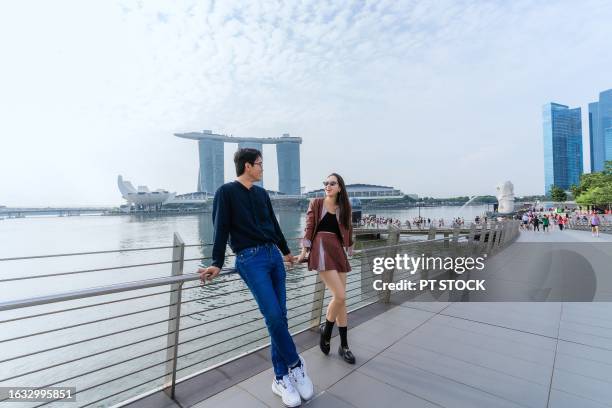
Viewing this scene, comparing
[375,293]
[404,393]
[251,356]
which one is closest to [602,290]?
[375,293]

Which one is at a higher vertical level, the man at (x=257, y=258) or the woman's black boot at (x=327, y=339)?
the man at (x=257, y=258)

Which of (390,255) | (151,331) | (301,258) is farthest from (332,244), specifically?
(151,331)

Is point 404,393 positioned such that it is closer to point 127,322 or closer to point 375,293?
point 375,293

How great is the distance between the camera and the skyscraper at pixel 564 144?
112 m

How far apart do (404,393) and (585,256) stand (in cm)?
895

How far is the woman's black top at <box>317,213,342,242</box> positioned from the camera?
8.88ft

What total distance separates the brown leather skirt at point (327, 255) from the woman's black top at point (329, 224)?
33 mm

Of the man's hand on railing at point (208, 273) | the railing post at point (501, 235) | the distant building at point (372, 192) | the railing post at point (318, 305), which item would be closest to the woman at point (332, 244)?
the railing post at point (318, 305)

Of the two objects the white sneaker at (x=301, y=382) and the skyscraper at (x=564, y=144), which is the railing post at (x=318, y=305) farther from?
the skyscraper at (x=564, y=144)

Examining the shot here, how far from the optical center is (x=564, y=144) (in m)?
112

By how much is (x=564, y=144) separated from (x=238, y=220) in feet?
464

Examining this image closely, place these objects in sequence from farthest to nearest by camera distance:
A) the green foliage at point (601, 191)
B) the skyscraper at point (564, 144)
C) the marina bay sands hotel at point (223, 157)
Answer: the marina bay sands hotel at point (223, 157) → the skyscraper at point (564, 144) → the green foliage at point (601, 191)

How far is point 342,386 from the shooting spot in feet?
7.43

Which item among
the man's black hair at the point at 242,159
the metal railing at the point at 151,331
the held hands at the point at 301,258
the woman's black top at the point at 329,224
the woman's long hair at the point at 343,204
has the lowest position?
the metal railing at the point at 151,331
